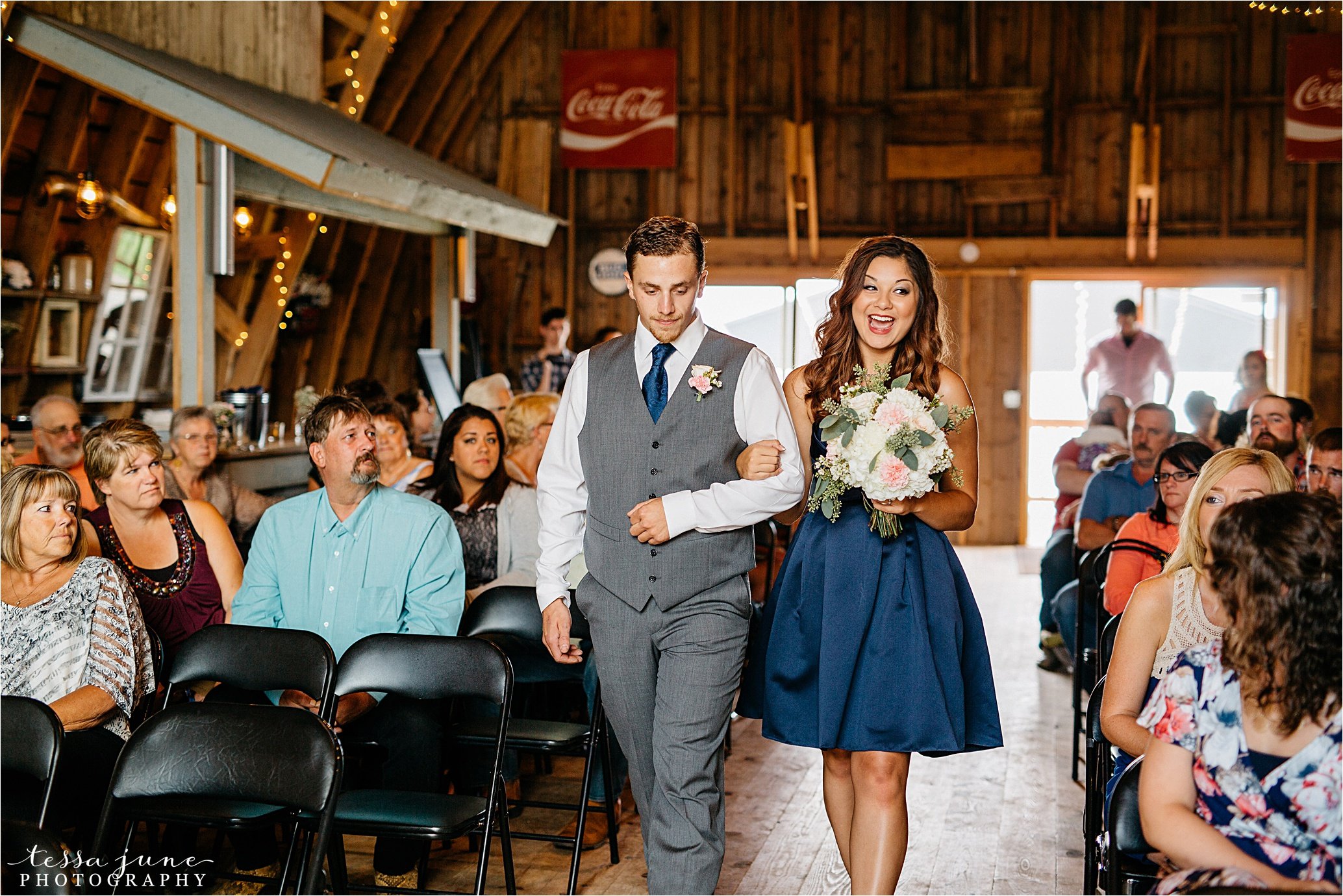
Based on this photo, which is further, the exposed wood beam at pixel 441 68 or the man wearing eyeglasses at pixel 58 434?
the exposed wood beam at pixel 441 68

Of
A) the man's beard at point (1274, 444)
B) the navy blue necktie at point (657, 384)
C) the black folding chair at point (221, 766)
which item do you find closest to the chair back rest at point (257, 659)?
the black folding chair at point (221, 766)

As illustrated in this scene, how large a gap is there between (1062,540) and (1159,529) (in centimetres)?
237

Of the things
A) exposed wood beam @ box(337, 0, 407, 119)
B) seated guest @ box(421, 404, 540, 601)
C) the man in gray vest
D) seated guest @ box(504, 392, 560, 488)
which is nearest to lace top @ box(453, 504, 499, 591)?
seated guest @ box(421, 404, 540, 601)

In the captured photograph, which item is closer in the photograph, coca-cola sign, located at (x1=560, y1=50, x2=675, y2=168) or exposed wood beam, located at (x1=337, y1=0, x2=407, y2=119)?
exposed wood beam, located at (x1=337, y1=0, x2=407, y2=119)

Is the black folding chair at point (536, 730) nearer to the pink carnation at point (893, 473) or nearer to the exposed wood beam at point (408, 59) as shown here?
the pink carnation at point (893, 473)

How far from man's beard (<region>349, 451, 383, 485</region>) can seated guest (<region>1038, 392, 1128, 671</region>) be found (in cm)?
365

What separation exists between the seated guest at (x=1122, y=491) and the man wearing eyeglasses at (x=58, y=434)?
Answer: 4662mm

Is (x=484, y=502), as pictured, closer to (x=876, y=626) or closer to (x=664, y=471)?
(x=664, y=471)

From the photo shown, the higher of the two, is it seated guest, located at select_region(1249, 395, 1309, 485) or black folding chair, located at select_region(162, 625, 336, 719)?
seated guest, located at select_region(1249, 395, 1309, 485)

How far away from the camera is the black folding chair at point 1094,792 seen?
2943mm

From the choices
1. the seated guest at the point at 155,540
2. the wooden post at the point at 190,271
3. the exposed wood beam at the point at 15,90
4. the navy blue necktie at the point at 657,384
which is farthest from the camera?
the exposed wood beam at the point at 15,90

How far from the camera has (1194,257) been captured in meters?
12.5

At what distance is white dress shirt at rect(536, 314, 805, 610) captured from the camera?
3.00 meters

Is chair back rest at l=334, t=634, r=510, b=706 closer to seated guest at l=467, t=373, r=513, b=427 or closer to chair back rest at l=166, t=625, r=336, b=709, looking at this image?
chair back rest at l=166, t=625, r=336, b=709
